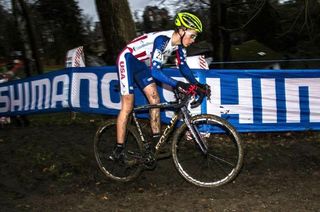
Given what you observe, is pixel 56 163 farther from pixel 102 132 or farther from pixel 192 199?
pixel 192 199

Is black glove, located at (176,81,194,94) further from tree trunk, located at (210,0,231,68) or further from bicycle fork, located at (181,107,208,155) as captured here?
tree trunk, located at (210,0,231,68)

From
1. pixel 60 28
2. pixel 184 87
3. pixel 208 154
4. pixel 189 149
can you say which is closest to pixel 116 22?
pixel 189 149

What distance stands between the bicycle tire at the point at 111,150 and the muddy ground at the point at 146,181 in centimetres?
14

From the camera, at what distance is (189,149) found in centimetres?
607

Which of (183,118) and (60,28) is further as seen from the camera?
(60,28)

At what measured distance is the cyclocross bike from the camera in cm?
563

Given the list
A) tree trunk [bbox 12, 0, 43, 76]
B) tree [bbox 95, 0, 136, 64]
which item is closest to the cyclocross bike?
tree [bbox 95, 0, 136, 64]

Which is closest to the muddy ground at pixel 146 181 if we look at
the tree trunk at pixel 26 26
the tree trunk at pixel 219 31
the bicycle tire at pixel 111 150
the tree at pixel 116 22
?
the bicycle tire at pixel 111 150

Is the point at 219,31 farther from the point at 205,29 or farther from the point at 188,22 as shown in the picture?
the point at 188,22

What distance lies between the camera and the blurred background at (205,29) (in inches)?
400

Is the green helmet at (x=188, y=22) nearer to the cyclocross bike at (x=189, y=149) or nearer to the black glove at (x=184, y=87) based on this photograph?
the black glove at (x=184, y=87)

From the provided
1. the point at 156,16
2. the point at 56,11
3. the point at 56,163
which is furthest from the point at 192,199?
the point at 56,11

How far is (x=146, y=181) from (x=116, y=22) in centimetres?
463

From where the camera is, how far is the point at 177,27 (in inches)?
223
